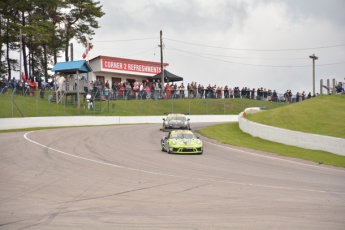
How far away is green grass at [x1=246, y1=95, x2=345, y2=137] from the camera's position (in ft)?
104

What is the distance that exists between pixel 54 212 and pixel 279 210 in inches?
202

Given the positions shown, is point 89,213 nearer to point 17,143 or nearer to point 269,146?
point 17,143

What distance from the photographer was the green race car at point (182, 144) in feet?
78.6

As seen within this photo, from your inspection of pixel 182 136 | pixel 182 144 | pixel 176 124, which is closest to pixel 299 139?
pixel 182 136

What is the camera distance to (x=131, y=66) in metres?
65.9

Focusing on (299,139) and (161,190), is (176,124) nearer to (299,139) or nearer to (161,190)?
(299,139)

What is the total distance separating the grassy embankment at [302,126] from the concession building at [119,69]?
2403 centimetres

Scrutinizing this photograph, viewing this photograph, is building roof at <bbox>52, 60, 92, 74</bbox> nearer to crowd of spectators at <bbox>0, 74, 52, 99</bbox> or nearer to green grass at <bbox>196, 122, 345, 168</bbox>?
crowd of spectators at <bbox>0, 74, 52, 99</bbox>

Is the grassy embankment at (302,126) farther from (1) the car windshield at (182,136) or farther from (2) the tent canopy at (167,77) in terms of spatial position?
(2) the tent canopy at (167,77)

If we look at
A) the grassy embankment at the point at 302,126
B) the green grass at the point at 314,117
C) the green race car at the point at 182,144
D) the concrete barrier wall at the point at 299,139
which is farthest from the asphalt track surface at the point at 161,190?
the green grass at the point at 314,117

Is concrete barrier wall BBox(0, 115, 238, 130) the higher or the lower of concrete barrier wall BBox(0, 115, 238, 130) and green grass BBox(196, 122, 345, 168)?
the higher

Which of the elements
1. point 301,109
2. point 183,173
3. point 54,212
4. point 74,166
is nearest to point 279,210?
point 54,212

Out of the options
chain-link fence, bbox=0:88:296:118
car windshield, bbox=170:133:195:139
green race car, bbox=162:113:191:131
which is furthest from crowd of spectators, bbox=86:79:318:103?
car windshield, bbox=170:133:195:139

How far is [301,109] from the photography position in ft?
130
